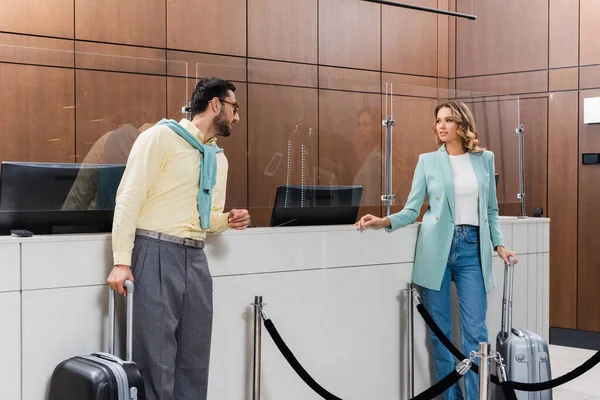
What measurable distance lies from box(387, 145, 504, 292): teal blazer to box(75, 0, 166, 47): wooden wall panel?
2927mm

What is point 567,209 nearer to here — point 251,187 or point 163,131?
point 251,187

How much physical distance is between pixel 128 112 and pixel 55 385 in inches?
59.0

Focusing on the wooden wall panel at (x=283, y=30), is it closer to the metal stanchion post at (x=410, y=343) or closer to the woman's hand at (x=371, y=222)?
the woman's hand at (x=371, y=222)

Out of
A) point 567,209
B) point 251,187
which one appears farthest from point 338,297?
point 567,209

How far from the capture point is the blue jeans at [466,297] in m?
4.09

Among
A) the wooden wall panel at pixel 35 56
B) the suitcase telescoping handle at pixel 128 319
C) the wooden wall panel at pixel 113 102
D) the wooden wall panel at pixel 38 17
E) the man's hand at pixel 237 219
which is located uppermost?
the wooden wall panel at pixel 38 17

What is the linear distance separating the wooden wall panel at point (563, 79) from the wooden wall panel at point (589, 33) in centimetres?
13

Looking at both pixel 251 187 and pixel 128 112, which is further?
pixel 251 187

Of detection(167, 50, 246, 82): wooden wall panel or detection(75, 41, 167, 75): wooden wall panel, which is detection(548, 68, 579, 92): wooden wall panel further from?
detection(75, 41, 167, 75): wooden wall panel

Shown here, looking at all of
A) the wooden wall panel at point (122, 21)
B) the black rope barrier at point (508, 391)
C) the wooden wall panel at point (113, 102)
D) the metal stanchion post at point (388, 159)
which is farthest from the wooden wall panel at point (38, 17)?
the black rope barrier at point (508, 391)

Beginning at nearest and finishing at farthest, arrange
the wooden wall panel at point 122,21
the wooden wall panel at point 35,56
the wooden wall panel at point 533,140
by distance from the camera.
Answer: the wooden wall panel at point 35,56, the wooden wall panel at point 533,140, the wooden wall panel at point 122,21

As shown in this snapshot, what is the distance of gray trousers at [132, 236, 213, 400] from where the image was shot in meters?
2.97

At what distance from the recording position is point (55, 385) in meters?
2.86

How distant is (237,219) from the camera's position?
3.26 meters
